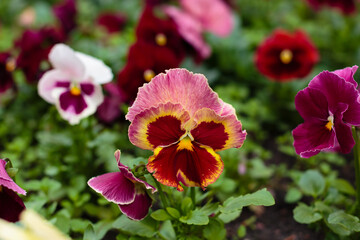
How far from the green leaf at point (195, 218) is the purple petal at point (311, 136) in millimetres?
282

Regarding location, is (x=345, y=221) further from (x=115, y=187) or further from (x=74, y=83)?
(x=74, y=83)

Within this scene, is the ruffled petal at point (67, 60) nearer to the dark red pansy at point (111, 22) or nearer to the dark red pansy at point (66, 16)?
the dark red pansy at point (66, 16)

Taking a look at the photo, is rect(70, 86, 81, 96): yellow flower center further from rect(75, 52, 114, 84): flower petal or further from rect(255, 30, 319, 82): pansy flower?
rect(255, 30, 319, 82): pansy flower

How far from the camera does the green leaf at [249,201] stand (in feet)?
3.29

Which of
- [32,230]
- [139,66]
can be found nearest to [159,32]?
[139,66]

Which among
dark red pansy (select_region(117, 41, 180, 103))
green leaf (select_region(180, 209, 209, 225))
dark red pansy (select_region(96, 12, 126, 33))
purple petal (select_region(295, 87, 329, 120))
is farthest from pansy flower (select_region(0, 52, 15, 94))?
purple petal (select_region(295, 87, 329, 120))

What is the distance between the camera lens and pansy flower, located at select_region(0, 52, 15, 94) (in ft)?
6.35

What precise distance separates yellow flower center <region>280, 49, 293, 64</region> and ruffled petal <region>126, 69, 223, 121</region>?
1.28 m

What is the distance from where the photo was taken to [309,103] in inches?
42.4

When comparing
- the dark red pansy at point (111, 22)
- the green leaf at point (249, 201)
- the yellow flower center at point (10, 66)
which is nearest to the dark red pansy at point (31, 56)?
the yellow flower center at point (10, 66)

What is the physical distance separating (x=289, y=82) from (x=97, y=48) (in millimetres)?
1037

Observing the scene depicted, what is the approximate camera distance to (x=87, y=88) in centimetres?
148

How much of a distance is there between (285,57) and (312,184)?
37.7 inches

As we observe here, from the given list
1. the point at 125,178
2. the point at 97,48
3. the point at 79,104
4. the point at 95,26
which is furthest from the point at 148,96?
the point at 95,26
